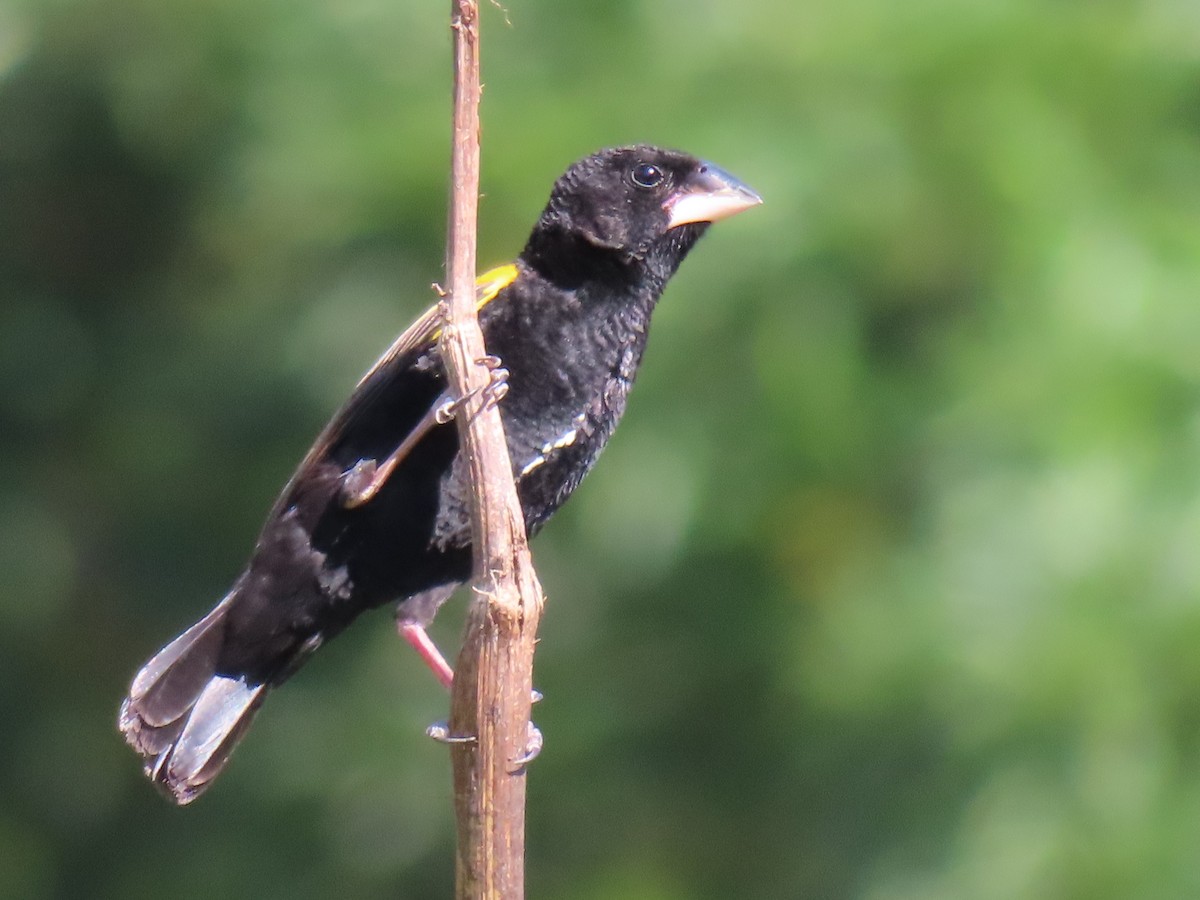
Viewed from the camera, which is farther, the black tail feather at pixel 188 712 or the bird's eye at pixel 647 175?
the bird's eye at pixel 647 175

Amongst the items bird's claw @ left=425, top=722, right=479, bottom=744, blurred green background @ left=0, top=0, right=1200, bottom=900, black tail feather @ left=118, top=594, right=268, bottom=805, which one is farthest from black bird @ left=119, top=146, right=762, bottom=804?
blurred green background @ left=0, top=0, right=1200, bottom=900

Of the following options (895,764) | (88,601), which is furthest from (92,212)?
(895,764)

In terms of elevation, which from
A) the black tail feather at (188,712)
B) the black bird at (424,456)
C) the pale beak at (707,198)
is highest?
the pale beak at (707,198)

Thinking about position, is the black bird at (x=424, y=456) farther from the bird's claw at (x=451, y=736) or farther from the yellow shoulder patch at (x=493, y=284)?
the bird's claw at (x=451, y=736)

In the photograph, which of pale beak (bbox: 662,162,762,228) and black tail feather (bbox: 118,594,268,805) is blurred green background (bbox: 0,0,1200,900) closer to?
pale beak (bbox: 662,162,762,228)

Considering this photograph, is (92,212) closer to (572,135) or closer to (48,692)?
(48,692)

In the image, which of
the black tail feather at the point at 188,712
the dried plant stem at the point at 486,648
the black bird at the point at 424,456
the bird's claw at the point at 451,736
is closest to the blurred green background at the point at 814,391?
the black bird at the point at 424,456

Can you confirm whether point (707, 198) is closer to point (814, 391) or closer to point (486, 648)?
point (814, 391)

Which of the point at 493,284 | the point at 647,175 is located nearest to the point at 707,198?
the point at 647,175
